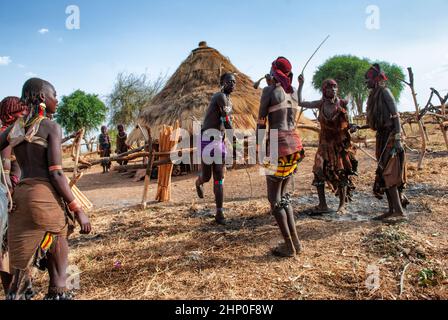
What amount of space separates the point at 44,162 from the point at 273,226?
2.92 meters

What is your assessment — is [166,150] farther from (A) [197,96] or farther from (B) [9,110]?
(A) [197,96]

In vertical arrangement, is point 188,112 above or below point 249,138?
above

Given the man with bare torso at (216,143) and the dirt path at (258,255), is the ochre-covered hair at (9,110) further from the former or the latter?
the man with bare torso at (216,143)

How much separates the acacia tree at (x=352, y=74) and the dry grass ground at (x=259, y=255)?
95.5 feet

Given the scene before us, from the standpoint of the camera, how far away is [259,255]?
3.31 meters

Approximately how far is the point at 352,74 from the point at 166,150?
31607mm

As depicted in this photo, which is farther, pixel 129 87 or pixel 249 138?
pixel 129 87

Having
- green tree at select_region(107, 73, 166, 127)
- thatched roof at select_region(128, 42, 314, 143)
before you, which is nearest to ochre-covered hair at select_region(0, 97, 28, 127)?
thatched roof at select_region(128, 42, 314, 143)

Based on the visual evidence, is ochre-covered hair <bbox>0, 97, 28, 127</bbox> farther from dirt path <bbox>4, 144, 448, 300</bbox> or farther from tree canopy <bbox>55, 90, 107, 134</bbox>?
tree canopy <bbox>55, 90, 107, 134</bbox>

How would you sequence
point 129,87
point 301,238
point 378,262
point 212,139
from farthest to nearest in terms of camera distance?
point 129,87, point 212,139, point 301,238, point 378,262

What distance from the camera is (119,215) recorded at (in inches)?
217
